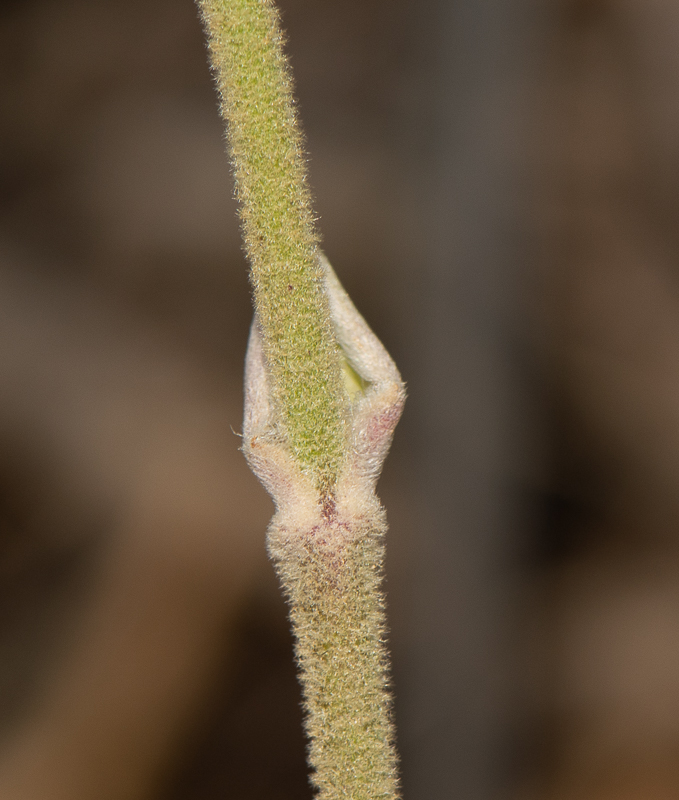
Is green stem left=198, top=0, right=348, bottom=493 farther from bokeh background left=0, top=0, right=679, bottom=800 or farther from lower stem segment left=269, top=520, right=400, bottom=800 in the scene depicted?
bokeh background left=0, top=0, right=679, bottom=800

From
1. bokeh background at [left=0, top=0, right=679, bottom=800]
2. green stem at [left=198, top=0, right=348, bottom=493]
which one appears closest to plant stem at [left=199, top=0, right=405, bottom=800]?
green stem at [left=198, top=0, right=348, bottom=493]

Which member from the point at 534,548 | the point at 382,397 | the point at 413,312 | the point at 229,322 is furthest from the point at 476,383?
the point at 382,397

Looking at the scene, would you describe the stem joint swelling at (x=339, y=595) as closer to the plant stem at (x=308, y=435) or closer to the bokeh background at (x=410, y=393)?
the plant stem at (x=308, y=435)

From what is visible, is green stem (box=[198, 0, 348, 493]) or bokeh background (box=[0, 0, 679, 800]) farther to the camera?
bokeh background (box=[0, 0, 679, 800])

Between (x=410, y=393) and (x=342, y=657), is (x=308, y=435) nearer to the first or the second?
(x=342, y=657)

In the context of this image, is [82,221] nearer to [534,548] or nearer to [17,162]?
[17,162]

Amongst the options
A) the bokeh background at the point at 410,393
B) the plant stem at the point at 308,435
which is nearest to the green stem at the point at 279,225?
the plant stem at the point at 308,435
